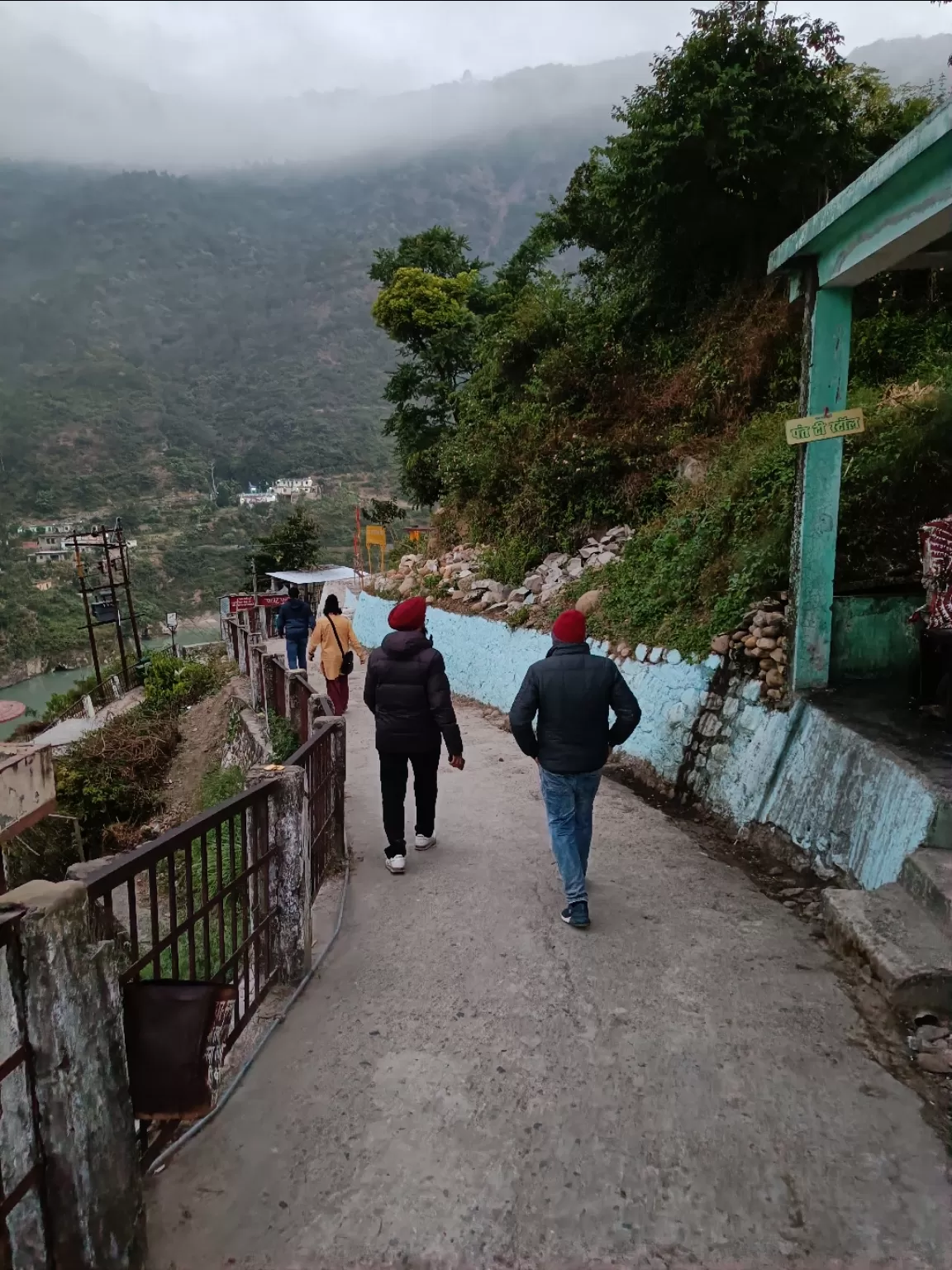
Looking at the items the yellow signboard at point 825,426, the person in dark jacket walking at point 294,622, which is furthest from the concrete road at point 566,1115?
the person in dark jacket walking at point 294,622

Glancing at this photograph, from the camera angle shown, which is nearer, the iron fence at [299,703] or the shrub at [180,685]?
the iron fence at [299,703]

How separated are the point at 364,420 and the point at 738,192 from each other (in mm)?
114897

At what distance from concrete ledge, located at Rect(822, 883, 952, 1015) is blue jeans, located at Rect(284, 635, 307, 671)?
913cm

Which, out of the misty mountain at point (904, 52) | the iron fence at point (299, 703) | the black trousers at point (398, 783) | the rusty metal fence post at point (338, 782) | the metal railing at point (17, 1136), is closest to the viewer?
the metal railing at point (17, 1136)

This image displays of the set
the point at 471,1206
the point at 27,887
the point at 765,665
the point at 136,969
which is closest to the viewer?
the point at 27,887

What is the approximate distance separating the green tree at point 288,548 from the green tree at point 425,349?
14338 millimetres

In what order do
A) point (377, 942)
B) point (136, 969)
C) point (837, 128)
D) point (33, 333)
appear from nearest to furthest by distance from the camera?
point (136, 969) < point (377, 942) < point (837, 128) < point (33, 333)

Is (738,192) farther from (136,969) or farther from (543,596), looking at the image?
(136,969)

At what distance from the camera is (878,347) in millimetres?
9570

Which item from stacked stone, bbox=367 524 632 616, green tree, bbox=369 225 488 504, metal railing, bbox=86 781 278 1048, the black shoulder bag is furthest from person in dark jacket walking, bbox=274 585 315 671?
green tree, bbox=369 225 488 504

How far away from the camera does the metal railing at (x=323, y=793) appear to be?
13.3 feet

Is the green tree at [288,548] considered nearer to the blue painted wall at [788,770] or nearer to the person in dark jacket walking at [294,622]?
the person in dark jacket walking at [294,622]

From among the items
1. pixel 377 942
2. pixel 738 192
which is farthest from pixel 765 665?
pixel 738 192

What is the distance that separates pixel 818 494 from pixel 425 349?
76.0 feet
